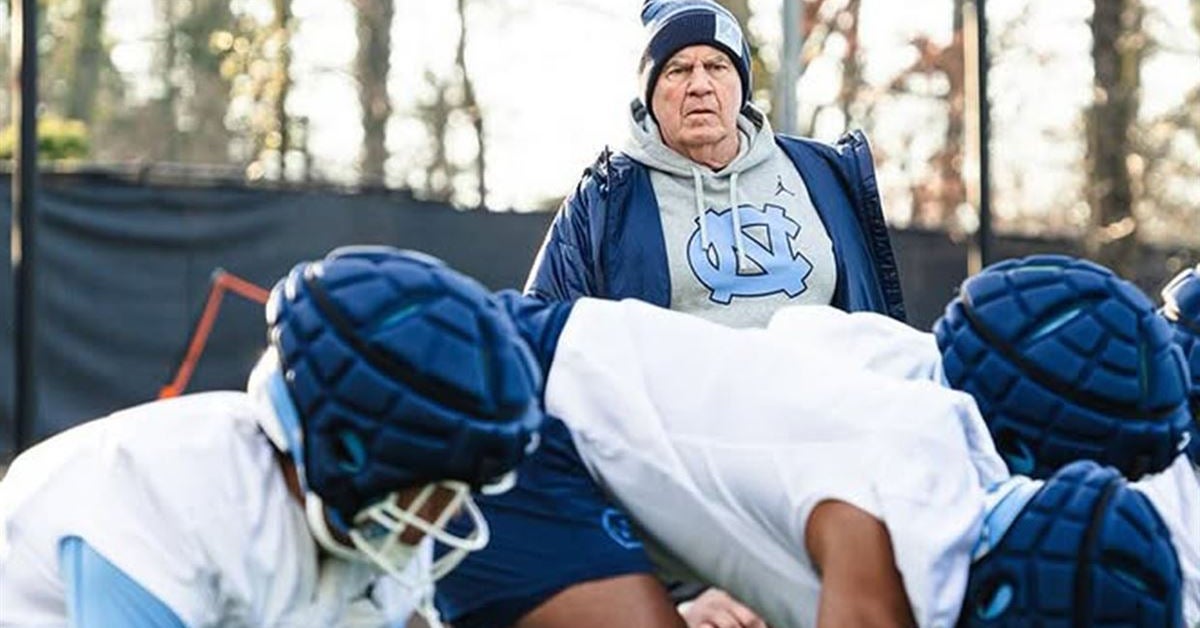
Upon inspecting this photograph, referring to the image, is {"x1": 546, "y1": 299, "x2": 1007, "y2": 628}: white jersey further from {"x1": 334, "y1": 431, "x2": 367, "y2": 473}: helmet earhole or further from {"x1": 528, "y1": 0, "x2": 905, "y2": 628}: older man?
{"x1": 528, "y1": 0, "x2": 905, "y2": 628}: older man

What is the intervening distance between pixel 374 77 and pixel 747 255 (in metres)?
22.3

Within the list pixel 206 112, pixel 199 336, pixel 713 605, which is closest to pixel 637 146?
pixel 713 605

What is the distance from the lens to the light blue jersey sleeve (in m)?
3.31

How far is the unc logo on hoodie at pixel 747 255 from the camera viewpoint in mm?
5352

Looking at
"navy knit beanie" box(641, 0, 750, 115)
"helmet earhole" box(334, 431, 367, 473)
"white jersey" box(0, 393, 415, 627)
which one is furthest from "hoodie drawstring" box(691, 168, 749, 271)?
"helmet earhole" box(334, 431, 367, 473)

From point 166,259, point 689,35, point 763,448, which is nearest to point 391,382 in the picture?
point 763,448

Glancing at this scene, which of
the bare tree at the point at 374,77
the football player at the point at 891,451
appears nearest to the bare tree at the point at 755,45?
the bare tree at the point at 374,77

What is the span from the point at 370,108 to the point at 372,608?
2424 centimetres

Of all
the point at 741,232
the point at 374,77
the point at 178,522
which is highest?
the point at 374,77

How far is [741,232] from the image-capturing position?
215 inches

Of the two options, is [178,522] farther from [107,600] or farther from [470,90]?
[470,90]

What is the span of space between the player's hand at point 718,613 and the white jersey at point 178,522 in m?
0.90

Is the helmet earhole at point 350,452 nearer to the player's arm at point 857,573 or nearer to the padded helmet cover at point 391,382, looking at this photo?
the padded helmet cover at point 391,382

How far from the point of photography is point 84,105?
32.5 metres
